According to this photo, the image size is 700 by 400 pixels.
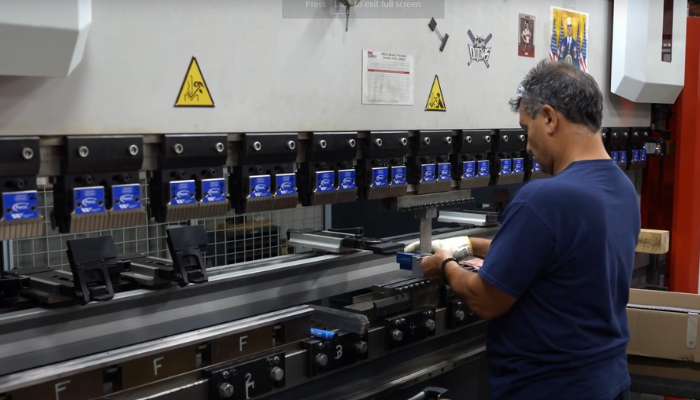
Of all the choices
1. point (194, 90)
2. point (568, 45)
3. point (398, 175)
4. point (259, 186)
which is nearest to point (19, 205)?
point (194, 90)

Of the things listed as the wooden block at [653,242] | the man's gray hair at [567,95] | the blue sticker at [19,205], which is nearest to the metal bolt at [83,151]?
the blue sticker at [19,205]

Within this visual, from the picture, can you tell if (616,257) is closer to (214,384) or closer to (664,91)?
(214,384)

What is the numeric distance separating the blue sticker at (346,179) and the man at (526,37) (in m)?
0.97

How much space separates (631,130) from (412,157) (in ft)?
4.78

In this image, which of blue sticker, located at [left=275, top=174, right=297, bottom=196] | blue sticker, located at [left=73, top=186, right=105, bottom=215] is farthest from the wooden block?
blue sticker, located at [left=73, top=186, right=105, bottom=215]

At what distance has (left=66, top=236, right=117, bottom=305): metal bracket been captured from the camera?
5.26ft

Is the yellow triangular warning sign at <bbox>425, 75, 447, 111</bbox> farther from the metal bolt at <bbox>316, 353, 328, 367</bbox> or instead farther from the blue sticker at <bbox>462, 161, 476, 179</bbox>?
the metal bolt at <bbox>316, 353, 328, 367</bbox>

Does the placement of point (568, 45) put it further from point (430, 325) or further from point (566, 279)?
point (566, 279)

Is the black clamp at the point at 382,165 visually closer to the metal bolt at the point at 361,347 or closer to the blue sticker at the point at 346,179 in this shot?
the blue sticker at the point at 346,179

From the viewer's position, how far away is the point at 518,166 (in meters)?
2.50

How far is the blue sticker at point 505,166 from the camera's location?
2426 mm

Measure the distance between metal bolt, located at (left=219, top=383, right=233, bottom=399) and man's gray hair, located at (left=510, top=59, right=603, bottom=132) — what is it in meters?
0.94

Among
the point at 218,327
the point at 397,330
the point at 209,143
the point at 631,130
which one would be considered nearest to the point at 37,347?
the point at 218,327

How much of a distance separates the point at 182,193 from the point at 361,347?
0.68m
